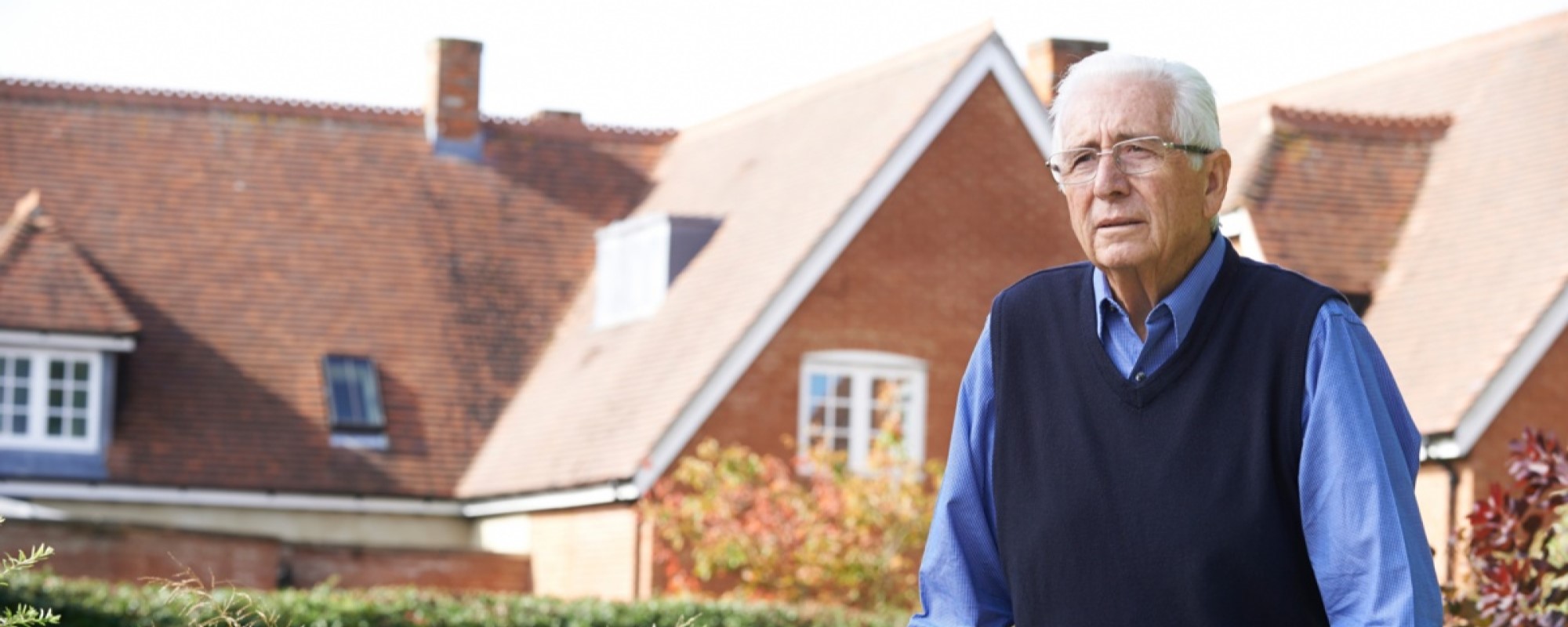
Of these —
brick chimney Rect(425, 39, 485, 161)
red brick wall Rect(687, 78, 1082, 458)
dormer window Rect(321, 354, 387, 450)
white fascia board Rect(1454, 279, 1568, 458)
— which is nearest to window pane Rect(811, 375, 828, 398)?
red brick wall Rect(687, 78, 1082, 458)

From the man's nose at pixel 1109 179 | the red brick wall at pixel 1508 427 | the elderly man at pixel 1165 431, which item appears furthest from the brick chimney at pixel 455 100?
the man's nose at pixel 1109 179

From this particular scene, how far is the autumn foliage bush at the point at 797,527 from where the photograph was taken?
75.3ft

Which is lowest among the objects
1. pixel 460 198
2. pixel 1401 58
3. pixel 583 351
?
pixel 583 351

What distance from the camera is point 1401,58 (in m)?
32.2

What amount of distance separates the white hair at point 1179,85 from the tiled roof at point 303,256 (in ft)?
77.5

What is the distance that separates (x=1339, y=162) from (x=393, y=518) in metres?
11.5

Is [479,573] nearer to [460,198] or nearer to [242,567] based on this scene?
[242,567]

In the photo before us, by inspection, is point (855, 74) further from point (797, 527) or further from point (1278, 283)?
point (1278, 283)

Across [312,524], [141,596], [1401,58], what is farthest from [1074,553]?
[1401,58]

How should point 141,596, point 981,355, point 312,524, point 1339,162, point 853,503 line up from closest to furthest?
point 981,355 < point 141,596 < point 853,503 < point 312,524 < point 1339,162

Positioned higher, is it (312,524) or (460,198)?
(460,198)

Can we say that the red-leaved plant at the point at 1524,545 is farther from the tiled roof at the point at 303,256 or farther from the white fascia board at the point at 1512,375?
the tiled roof at the point at 303,256

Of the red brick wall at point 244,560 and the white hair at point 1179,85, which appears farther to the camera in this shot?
the red brick wall at point 244,560

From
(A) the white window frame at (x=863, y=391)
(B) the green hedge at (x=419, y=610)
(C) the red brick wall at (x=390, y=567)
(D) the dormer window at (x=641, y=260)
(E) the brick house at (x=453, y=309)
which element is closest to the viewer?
(B) the green hedge at (x=419, y=610)
